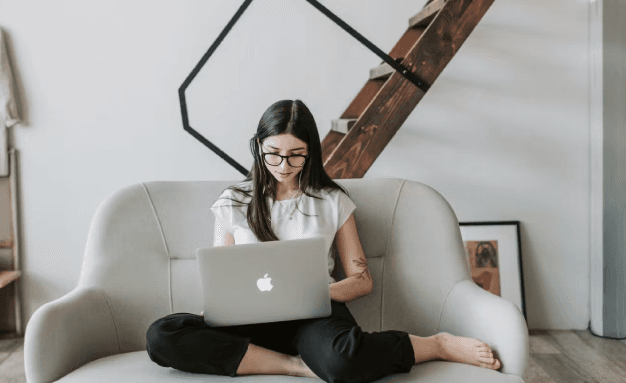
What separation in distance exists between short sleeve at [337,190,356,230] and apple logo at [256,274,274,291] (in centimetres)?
→ 47

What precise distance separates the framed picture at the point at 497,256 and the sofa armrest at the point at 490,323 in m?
1.15

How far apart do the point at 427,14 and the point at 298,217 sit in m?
1.20

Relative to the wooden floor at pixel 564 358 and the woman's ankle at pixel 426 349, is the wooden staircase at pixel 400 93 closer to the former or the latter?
the woman's ankle at pixel 426 349

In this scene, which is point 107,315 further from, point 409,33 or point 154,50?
point 409,33

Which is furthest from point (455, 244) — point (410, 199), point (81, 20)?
point (81, 20)

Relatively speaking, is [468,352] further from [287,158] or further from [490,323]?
[287,158]

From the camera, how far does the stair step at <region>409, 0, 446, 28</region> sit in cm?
225

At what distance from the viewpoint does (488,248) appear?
2.84m

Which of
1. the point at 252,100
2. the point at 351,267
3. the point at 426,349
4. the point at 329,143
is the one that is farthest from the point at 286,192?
the point at 252,100

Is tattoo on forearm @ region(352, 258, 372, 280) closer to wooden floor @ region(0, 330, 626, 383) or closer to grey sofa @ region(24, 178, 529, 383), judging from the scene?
grey sofa @ region(24, 178, 529, 383)

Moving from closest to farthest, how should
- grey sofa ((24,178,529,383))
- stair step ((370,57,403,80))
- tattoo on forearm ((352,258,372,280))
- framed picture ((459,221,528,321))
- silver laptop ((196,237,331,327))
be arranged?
silver laptop ((196,237,331,327)) → grey sofa ((24,178,529,383)) → tattoo on forearm ((352,258,372,280)) → stair step ((370,57,403,80)) → framed picture ((459,221,528,321))

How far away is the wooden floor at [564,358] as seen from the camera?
2266mm

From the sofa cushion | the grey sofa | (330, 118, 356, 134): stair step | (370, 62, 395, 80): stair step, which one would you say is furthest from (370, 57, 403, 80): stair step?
the sofa cushion

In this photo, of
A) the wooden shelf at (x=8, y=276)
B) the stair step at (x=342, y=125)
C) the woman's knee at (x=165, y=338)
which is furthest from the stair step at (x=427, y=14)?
the wooden shelf at (x=8, y=276)
